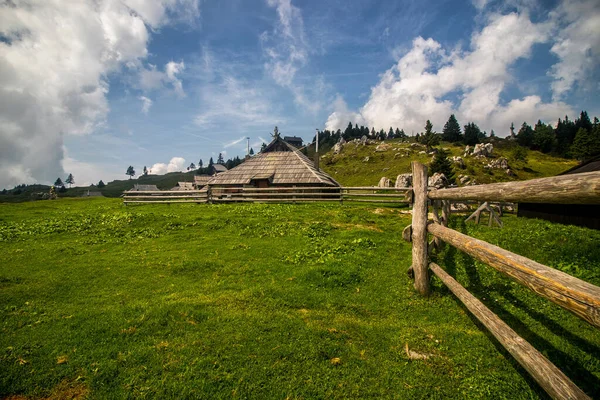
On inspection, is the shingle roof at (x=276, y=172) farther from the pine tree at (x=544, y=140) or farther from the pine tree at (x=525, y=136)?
the pine tree at (x=525, y=136)

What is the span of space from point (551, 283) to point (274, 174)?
25.6 metres

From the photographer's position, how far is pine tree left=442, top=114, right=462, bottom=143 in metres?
103

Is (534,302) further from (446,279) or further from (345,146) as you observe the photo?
(345,146)

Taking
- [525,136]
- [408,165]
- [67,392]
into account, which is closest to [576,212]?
[67,392]

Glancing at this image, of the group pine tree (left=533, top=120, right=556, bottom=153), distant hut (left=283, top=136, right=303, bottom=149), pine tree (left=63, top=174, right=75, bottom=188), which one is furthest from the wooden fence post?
pine tree (left=63, top=174, right=75, bottom=188)

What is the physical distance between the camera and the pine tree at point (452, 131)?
103 meters

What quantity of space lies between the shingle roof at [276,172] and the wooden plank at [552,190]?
21066 millimetres

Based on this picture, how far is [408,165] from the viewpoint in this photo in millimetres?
68812

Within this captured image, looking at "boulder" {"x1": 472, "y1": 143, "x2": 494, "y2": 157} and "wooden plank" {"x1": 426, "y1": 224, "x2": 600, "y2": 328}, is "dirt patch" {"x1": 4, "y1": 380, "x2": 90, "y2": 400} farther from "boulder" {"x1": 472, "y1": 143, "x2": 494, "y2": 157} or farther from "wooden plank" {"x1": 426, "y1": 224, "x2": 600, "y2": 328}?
"boulder" {"x1": 472, "y1": 143, "x2": 494, "y2": 157}

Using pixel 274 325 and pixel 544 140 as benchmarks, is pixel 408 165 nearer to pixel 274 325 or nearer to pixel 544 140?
pixel 544 140

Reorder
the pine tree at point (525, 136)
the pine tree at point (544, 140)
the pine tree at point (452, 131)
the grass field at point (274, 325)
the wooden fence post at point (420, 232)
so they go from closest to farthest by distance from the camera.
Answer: the grass field at point (274, 325), the wooden fence post at point (420, 232), the pine tree at point (544, 140), the pine tree at point (525, 136), the pine tree at point (452, 131)

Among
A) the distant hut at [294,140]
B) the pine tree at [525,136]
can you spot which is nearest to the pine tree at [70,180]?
the distant hut at [294,140]

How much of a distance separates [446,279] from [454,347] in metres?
1.00

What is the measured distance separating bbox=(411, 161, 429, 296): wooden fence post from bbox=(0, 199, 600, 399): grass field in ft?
0.97
